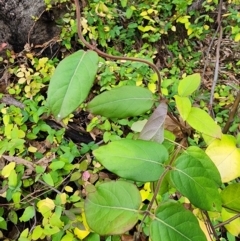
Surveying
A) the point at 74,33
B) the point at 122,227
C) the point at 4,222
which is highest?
the point at 122,227

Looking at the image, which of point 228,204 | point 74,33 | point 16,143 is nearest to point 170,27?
point 74,33

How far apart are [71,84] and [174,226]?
0.25 metres

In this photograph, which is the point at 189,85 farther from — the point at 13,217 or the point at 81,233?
the point at 13,217

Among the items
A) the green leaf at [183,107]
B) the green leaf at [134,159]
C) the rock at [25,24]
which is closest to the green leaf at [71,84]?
the green leaf at [134,159]

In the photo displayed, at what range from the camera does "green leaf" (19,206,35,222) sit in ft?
4.03

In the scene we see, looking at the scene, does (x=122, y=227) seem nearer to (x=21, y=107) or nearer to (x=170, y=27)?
(x=21, y=107)

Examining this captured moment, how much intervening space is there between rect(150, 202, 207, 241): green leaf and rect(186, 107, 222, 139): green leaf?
0.18 metres

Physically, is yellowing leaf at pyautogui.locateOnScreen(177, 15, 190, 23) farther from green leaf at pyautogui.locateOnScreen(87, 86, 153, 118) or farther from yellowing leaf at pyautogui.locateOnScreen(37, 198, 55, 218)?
green leaf at pyautogui.locateOnScreen(87, 86, 153, 118)

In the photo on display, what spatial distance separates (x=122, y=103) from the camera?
1.97 ft

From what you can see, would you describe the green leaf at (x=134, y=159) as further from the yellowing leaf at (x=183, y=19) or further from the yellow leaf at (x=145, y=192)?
the yellowing leaf at (x=183, y=19)

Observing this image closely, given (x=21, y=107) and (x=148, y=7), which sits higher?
(x=148, y=7)

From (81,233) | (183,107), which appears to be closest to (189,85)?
(183,107)

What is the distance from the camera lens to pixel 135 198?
1.67ft

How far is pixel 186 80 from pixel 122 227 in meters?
0.33
